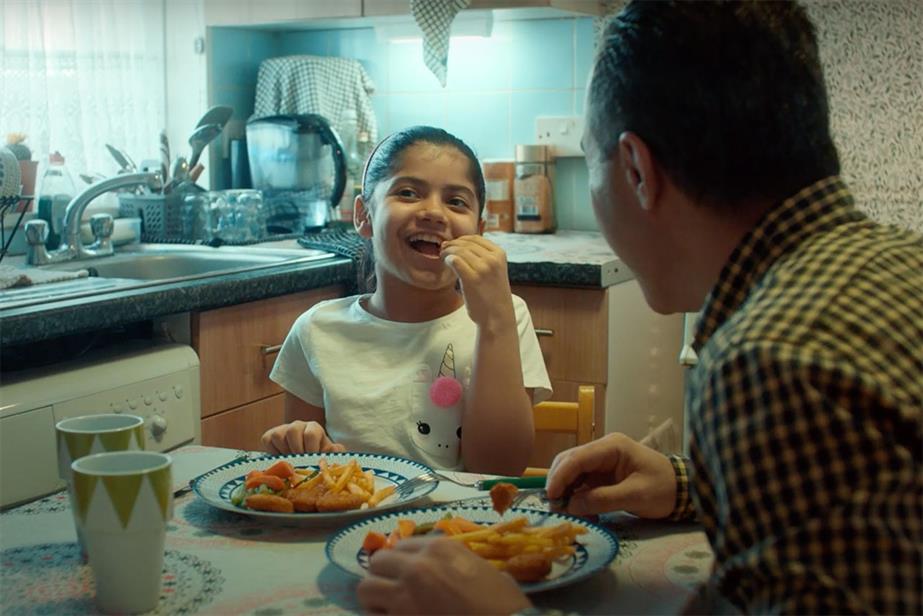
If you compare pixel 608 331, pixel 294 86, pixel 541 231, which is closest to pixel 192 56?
pixel 294 86

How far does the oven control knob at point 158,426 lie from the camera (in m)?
1.87

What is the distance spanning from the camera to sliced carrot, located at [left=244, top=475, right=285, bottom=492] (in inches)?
41.5

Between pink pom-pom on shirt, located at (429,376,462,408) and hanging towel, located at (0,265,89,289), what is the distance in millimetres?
876

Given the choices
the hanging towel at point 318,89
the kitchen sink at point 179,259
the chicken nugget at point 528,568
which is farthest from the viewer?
the hanging towel at point 318,89

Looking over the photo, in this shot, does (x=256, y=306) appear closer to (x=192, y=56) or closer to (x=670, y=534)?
(x=192, y=56)

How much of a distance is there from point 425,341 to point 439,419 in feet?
0.41

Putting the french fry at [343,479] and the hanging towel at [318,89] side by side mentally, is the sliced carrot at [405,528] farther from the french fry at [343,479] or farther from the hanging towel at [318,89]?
the hanging towel at [318,89]

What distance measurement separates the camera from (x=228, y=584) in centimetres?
87

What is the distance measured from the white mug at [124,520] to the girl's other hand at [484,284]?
69cm

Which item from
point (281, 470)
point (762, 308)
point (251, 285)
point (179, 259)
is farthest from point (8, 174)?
point (762, 308)

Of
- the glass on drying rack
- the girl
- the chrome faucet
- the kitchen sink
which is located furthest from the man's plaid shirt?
the glass on drying rack

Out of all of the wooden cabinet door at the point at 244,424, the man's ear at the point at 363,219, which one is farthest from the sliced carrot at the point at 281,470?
the wooden cabinet door at the point at 244,424

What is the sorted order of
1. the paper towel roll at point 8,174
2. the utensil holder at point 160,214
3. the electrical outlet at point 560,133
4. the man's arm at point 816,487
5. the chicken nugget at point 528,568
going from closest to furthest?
the man's arm at point 816,487, the chicken nugget at point 528,568, the paper towel roll at point 8,174, the utensil holder at point 160,214, the electrical outlet at point 560,133

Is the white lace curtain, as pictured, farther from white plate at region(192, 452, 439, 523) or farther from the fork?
the fork
